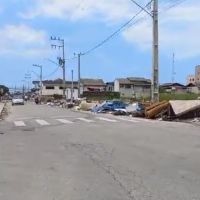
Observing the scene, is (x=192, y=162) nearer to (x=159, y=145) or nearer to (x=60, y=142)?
(x=159, y=145)

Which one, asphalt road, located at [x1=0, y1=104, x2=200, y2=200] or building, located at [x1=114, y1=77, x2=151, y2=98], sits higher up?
building, located at [x1=114, y1=77, x2=151, y2=98]

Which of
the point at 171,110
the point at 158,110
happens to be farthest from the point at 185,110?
the point at 158,110

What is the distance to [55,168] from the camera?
1352cm

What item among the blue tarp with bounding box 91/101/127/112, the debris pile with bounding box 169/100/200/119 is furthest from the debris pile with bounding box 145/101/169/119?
the blue tarp with bounding box 91/101/127/112

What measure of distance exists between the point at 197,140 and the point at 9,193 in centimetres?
1193

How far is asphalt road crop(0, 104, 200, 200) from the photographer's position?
1023 cm

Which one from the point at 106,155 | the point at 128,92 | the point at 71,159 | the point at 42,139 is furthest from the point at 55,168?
the point at 128,92

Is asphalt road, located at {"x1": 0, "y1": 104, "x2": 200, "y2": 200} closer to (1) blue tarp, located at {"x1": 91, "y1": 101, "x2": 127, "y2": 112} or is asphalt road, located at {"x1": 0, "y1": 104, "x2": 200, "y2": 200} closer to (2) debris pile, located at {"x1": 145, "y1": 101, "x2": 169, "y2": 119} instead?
(2) debris pile, located at {"x1": 145, "y1": 101, "x2": 169, "y2": 119}

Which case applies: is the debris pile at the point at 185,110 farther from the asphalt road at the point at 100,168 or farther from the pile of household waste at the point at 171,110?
the asphalt road at the point at 100,168

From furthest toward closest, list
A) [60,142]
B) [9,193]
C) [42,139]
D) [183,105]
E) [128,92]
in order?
1. [128,92]
2. [183,105]
3. [42,139]
4. [60,142]
5. [9,193]

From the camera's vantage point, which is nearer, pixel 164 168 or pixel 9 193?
pixel 9 193

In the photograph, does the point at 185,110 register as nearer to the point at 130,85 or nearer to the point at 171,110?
the point at 171,110

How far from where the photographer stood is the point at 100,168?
13531 millimetres

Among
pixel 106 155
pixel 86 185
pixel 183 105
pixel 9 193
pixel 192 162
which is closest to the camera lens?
pixel 9 193
